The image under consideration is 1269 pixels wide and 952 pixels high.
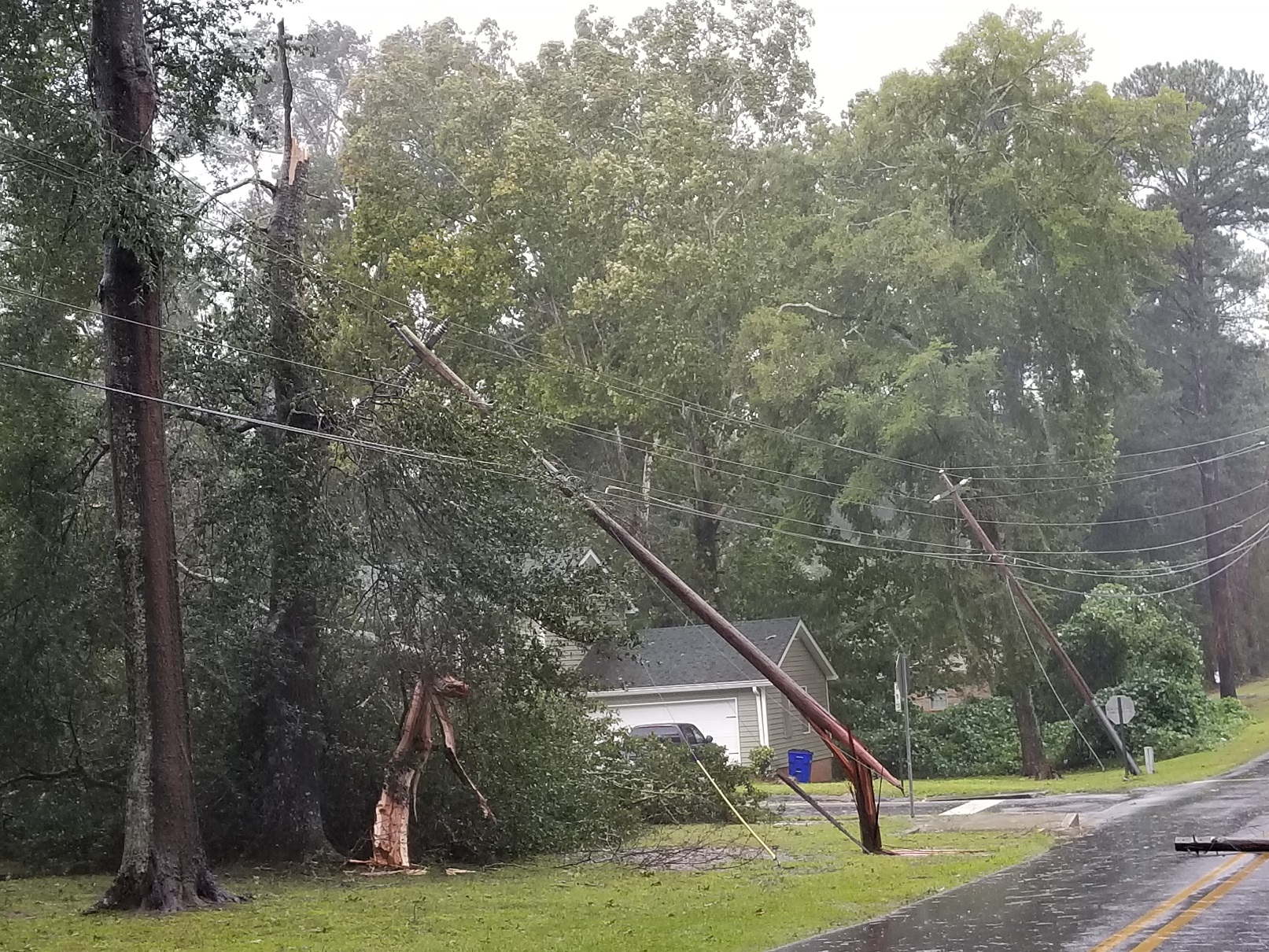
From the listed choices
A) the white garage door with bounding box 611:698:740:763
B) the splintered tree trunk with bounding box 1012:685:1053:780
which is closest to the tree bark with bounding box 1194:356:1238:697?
the splintered tree trunk with bounding box 1012:685:1053:780

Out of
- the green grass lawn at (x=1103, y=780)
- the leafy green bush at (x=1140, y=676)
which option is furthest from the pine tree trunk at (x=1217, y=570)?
the green grass lawn at (x=1103, y=780)

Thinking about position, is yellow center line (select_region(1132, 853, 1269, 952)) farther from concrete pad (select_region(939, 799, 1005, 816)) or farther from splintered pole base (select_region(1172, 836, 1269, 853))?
concrete pad (select_region(939, 799, 1005, 816))

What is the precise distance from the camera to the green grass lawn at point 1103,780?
31.5 m

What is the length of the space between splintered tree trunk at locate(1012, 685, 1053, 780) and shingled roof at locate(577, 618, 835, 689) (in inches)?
252

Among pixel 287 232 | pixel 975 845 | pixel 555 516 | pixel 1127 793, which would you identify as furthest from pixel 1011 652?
pixel 287 232

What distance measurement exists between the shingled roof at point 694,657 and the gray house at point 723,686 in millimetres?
22

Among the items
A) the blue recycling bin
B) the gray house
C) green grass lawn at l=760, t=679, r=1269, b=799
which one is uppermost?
the gray house

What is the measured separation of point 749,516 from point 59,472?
26.8 m

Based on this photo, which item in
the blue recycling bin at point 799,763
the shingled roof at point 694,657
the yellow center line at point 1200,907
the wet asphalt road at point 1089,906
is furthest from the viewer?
the shingled roof at point 694,657

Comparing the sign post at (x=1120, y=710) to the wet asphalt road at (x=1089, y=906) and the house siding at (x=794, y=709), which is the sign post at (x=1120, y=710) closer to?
the house siding at (x=794, y=709)

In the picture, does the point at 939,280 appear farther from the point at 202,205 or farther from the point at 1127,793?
the point at 202,205

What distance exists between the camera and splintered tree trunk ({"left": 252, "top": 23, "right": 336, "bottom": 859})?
1828cm

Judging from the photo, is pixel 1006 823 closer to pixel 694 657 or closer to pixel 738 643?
pixel 738 643

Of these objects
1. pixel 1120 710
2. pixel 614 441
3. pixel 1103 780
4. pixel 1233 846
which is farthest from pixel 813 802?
pixel 614 441
